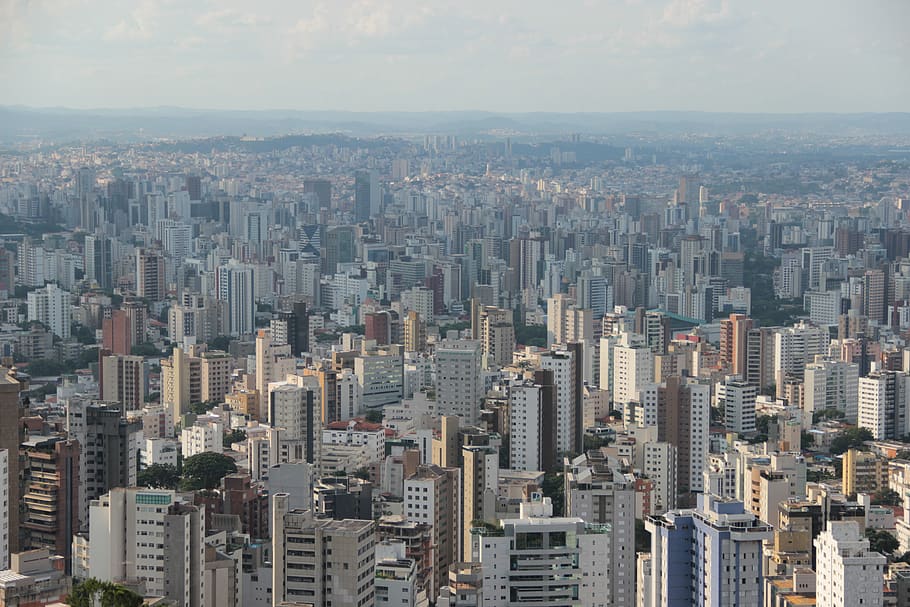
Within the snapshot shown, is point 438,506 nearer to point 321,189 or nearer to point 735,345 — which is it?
point 735,345

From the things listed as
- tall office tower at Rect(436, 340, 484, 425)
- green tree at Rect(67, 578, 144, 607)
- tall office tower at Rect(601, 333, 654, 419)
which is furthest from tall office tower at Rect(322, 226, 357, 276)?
green tree at Rect(67, 578, 144, 607)

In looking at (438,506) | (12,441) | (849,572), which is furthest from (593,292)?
(849,572)

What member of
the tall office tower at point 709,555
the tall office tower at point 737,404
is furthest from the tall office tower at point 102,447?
the tall office tower at point 737,404

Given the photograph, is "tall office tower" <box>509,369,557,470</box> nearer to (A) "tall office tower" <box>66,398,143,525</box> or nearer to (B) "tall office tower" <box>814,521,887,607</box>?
(A) "tall office tower" <box>66,398,143,525</box>

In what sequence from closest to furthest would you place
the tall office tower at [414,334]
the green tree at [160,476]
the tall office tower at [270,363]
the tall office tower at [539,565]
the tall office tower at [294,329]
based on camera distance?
the tall office tower at [539,565] < the green tree at [160,476] < the tall office tower at [270,363] < the tall office tower at [414,334] < the tall office tower at [294,329]

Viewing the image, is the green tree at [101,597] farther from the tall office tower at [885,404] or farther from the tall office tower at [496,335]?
the tall office tower at [496,335]
